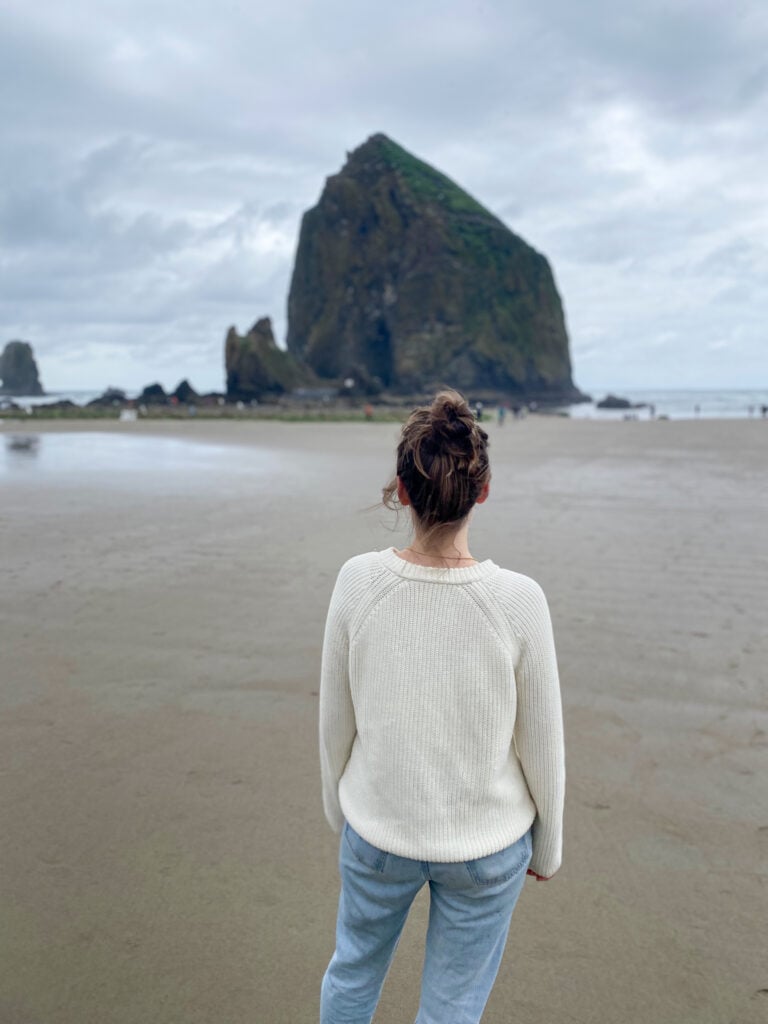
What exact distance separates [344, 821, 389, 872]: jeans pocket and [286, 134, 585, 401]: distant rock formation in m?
97.3

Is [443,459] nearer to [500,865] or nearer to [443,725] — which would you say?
[443,725]

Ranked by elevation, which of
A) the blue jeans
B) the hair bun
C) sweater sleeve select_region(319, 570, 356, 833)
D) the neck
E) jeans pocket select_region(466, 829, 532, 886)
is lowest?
the blue jeans

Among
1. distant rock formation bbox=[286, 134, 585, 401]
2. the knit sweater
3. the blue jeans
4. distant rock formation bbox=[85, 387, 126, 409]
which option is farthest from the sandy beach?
distant rock formation bbox=[286, 134, 585, 401]

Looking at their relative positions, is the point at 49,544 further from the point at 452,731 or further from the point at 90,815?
the point at 452,731

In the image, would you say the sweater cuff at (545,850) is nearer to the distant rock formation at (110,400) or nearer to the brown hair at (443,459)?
the brown hair at (443,459)

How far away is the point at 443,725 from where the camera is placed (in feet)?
5.82

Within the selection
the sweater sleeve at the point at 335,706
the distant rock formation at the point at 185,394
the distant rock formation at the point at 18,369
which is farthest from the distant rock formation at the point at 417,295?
the sweater sleeve at the point at 335,706

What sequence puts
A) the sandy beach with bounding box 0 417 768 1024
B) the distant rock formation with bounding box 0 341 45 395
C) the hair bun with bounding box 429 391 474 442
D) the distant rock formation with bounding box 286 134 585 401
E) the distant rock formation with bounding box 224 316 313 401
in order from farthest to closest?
the distant rock formation with bounding box 0 341 45 395 → the distant rock formation with bounding box 286 134 585 401 → the distant rock formation with bounding box 224 316 313 401 → the sandy beach with bounding box 0 417 768 1024 → the hair bun with bounding box 429 391 474 442

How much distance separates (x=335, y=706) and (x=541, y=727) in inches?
19.8

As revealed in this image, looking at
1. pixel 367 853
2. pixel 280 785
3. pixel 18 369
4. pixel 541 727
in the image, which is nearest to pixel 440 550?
pixel 541 727

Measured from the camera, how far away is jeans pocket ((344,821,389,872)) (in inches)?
70.3

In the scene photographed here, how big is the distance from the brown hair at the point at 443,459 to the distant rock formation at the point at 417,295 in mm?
97203

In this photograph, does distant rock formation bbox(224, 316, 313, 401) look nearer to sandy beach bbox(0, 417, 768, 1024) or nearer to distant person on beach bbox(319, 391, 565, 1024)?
sandy beach bbox(0, 417, 768, 1024)

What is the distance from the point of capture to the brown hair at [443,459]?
172cm
